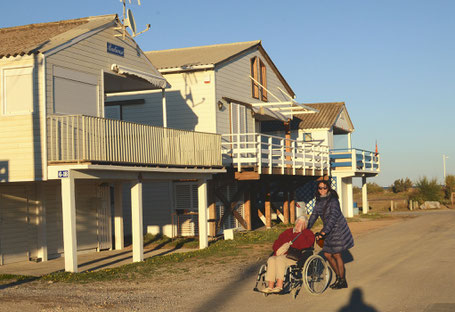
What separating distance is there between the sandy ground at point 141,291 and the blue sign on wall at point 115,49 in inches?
A: 252

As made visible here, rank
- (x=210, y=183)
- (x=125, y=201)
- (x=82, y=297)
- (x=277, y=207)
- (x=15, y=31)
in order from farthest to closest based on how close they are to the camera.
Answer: (x=277, y=207) → (x=125, y=201) → (x=210, y=183) → (x=15, y=31) → (x=82, y=297)

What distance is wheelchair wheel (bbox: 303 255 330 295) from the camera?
10.6 m

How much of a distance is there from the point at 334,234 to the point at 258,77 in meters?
18.6

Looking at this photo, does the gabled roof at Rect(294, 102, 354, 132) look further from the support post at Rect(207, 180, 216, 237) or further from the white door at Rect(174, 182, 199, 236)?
the support post at Rect(207, 180, 216, 237)

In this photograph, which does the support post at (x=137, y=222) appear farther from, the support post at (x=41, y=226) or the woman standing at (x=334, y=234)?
the woman standing at (x=334, y=234)

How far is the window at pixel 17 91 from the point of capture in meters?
15.5

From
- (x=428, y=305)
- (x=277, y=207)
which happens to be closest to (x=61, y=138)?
(x=428, y=305)

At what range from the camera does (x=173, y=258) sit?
1730 centimetres

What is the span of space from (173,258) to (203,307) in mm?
7291

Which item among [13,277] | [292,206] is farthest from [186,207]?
[13,277]

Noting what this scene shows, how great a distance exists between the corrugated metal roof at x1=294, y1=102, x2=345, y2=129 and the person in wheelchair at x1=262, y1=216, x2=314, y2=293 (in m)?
24.4

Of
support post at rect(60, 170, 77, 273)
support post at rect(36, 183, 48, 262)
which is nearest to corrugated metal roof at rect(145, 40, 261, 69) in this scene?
support post at rect(36, 183, 48, 262)

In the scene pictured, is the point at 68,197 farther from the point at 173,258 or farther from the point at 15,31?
the point at 15,31

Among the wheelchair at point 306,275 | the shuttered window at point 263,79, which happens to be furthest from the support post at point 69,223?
the shuttered window at point 263,79
